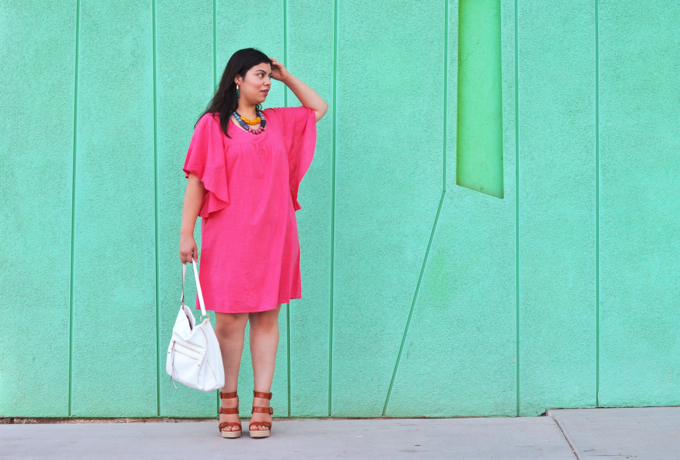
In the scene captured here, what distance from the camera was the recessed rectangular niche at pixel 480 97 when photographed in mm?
3270

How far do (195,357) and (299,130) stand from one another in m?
1.06

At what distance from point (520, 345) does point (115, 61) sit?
234 centimetres

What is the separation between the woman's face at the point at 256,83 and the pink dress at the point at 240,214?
0.14 m

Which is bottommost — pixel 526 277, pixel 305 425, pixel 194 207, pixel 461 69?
pixel 305 425

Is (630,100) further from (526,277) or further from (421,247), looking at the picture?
(421,247)

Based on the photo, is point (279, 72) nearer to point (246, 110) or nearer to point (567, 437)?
point (246, 110)

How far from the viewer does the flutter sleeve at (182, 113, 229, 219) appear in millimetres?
2775

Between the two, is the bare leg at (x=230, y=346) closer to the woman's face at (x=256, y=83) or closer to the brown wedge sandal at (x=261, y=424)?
the brown wedge sandal at (x=261, y=424)

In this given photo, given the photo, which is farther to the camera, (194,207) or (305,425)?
(305,425)

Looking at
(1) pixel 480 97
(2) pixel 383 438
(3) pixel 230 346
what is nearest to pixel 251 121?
(3) pixel 230 346

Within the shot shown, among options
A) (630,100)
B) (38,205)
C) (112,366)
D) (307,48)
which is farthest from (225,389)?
(630,100)

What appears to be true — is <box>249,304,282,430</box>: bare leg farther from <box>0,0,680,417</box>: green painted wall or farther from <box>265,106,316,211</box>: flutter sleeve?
<box>265,106,316,211</box>: flutter sleeve

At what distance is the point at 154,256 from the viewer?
10.8 ft

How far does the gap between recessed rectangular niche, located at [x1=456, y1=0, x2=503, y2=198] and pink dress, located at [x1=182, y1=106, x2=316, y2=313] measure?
3.06 feet
